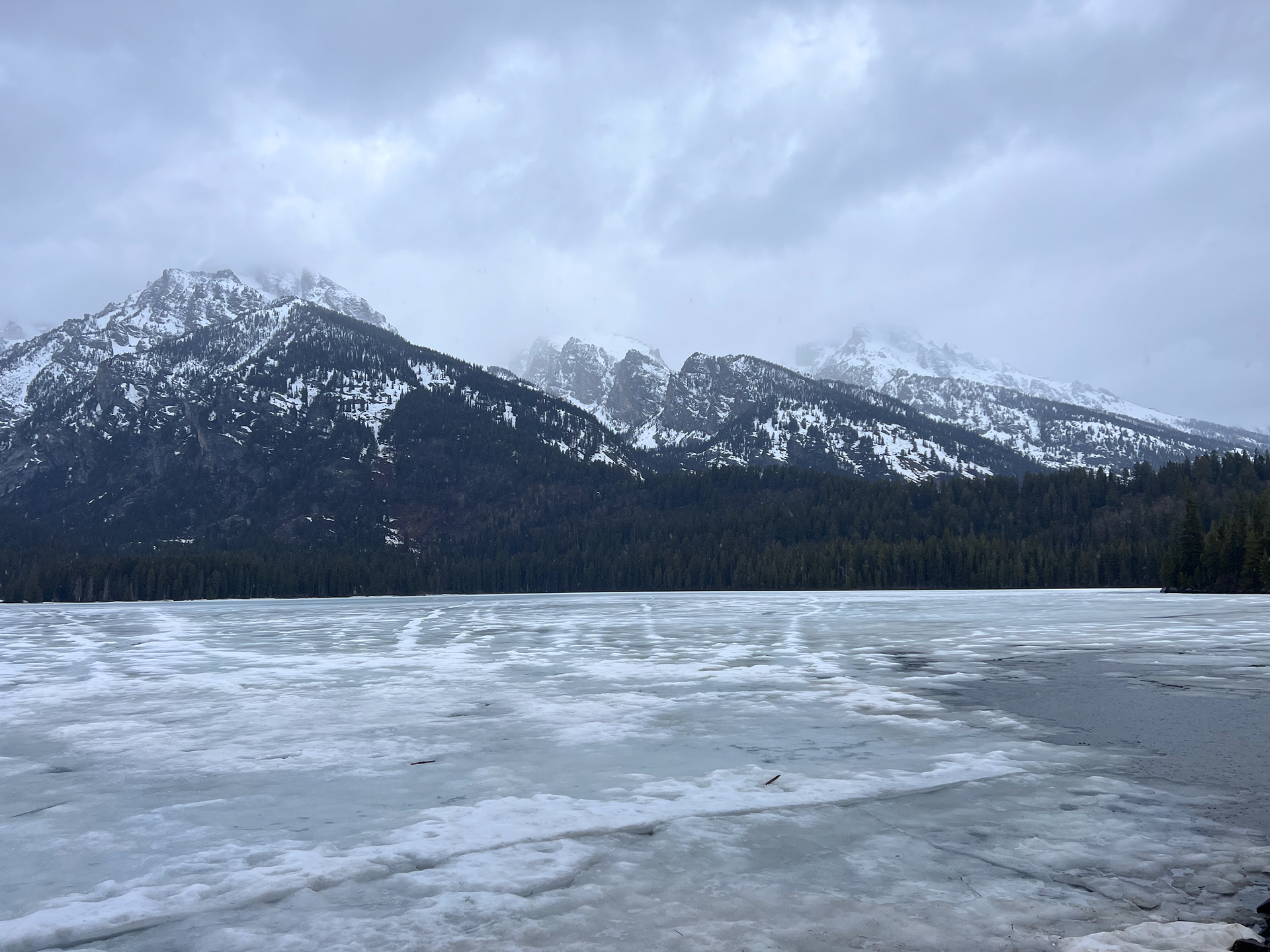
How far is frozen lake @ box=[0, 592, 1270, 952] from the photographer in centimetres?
898

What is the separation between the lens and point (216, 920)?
30.2 feet

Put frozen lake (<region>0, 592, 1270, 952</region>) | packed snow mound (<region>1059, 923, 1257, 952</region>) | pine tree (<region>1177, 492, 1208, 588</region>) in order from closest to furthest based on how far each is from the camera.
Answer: packed snow mound (<region>1059, 923, 1257, 952</region>)
frozen lake (<region>0, 592, 1270, 952</region>)
pine tree (<region>1177, 492, 1208, 588</region>)

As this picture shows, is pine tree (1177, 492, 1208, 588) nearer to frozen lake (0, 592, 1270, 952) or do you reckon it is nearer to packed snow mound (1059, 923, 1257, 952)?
frozen lake (0, 592, 1270, 952)

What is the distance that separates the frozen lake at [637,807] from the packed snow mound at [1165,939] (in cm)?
25

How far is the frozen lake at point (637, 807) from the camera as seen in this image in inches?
354

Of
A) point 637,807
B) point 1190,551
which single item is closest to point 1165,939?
point 637,807

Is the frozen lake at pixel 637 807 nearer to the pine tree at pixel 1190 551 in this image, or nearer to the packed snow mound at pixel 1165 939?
the packed snow mound at pixel 1165 939

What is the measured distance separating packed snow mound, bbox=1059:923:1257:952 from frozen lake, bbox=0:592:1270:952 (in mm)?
248

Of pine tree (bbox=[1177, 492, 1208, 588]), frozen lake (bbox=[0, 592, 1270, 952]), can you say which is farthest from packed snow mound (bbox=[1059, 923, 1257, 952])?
pine tree (bbox=[1177, 492, 1208, 588])

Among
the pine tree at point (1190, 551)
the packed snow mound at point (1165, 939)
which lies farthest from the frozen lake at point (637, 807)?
the pine tree at point (1190, 551)

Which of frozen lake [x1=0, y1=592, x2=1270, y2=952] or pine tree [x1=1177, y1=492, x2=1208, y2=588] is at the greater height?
pine tree [x1=1177, y1=492, x2=1208, y2=588]

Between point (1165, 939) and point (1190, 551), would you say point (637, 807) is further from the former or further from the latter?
point (1190, 551)

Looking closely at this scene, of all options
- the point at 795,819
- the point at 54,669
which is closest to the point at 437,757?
the point at 795,819

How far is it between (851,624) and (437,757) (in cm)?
4678
